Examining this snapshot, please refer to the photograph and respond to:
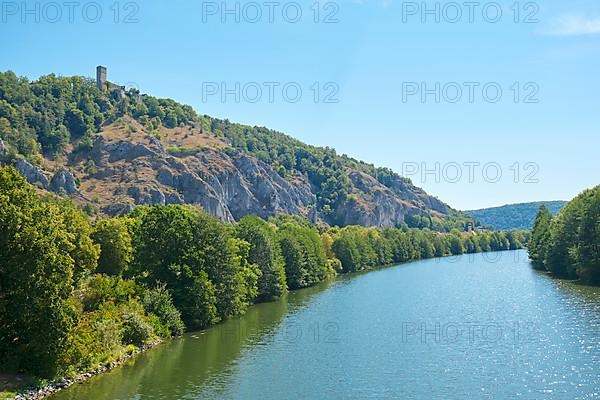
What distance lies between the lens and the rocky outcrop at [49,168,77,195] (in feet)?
466

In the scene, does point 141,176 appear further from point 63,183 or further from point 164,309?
point 164,309

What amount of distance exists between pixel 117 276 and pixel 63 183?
9876 centimetres

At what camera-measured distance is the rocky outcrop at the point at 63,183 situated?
14212cm

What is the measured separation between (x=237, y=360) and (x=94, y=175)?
132474 millimetres

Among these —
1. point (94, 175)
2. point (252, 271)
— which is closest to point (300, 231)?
point (252, 271)

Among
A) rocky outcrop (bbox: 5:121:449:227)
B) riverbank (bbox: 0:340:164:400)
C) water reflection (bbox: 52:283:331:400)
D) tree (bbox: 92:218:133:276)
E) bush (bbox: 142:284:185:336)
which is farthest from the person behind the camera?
rocky outcrop (bbox: 5:121:449:227)

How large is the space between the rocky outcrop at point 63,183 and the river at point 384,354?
3684 inches

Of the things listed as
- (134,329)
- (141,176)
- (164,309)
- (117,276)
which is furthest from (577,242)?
(141,176)

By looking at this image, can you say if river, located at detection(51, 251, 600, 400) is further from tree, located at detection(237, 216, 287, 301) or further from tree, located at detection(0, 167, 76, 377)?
tree, located at detection(237, 216, 287, 301)

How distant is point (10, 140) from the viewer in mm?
154125

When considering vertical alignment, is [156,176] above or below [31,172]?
above

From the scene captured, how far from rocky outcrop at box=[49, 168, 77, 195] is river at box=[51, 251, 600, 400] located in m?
93.6

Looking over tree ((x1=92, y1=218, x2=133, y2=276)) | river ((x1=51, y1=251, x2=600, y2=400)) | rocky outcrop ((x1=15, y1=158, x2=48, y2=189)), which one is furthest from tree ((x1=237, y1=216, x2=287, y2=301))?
rocky outcrop ((x1=15, y1=158, x2=48, y2=189))

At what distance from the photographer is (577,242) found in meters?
82.6
